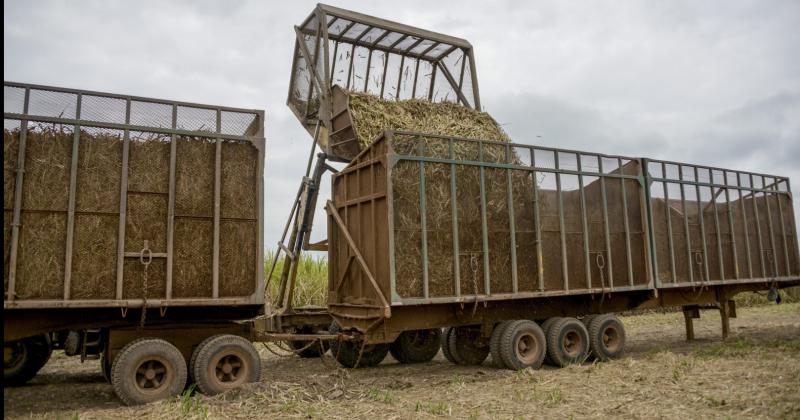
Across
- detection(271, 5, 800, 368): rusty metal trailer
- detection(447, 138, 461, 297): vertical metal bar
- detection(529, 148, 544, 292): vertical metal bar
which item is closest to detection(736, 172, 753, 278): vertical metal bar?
detection(271, 5, 800, 368): rusty metal trailer

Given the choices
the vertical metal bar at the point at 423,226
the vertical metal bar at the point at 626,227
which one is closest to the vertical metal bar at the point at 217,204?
the vertical metal bar at the point at 423,226

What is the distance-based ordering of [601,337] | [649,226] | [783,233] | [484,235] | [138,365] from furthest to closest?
[783,233] → [649,226] → [601,337] → [484,235] → [138,365]

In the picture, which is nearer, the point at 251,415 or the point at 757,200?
the point at 251,415

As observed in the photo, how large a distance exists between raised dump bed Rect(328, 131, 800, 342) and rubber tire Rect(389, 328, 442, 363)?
156 cm

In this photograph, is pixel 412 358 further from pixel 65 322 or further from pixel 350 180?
pixel 65 322

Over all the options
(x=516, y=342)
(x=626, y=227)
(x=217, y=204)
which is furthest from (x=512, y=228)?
(x=217, y=204)

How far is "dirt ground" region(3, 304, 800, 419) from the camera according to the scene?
6.35m

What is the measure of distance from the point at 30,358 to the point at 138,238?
3056mm

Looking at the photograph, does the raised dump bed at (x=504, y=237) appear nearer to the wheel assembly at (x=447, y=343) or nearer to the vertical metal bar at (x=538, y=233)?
the vertical metal bar at (x=538, y=233)

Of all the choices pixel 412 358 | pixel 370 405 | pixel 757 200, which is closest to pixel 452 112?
pixel 412 358

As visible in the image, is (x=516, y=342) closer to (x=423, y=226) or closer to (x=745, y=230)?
(x=423, y=226)

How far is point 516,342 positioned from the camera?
9.29 m

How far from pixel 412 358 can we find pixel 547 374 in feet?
9.69

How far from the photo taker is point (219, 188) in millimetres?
7648
